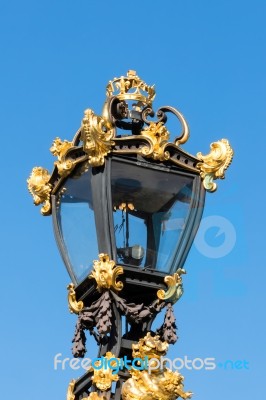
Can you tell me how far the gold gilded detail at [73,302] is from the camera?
1232 centimetres

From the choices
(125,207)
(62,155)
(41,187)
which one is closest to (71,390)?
(125,207)

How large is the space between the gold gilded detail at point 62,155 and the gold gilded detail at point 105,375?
2241 mm

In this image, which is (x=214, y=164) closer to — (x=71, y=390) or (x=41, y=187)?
(x=41, y=187)

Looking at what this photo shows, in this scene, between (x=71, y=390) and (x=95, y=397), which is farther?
(x=71, y=390)

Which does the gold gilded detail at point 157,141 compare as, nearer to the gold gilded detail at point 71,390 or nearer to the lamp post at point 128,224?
the lamp post at point 128,224

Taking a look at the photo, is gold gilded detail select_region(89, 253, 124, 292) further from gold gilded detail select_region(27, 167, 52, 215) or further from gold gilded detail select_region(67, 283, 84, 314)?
gold gilded detail select_region(27, 167, 52, 215)

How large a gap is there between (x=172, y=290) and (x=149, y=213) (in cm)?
105

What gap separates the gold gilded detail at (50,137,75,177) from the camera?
12711 mm

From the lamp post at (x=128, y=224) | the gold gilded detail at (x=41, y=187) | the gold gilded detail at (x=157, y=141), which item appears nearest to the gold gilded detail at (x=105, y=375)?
the lamp post at (x=128, y=224)

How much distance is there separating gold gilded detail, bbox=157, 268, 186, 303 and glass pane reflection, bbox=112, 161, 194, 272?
0.68ft

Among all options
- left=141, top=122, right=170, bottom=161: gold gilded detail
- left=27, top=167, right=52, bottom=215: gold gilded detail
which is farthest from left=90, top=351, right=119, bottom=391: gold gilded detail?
left=141, top=122, right=170, bottom=161: gold gilded detail

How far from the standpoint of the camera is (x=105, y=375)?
38.4ft

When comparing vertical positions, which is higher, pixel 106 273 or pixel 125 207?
pixel 125 207

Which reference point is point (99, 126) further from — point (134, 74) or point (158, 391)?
point (158, 391)
